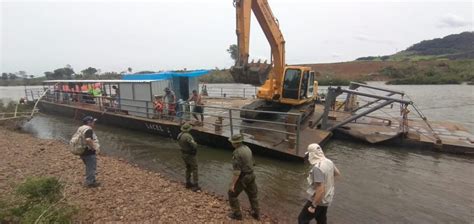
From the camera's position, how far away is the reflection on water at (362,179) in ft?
22.3

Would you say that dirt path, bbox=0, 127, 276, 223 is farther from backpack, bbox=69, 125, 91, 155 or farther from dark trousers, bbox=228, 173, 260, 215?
backpack, bbox=69, 125, 91, 155

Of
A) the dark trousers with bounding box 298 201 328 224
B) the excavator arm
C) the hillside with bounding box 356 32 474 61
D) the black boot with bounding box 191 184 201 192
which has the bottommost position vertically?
the black boot with bounding box 191 184 201 192

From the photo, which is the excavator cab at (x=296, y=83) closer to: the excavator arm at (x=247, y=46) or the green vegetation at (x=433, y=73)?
the excavator arm at (x=247, y=46)

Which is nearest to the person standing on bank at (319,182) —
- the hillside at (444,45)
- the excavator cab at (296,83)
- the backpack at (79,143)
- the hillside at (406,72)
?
the backpack at (79,143)

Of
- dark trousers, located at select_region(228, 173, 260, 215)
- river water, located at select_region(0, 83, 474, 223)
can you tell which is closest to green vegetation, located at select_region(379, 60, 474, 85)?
river water, located at select_region(0, 83, 474, 223)

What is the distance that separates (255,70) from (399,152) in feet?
21.1

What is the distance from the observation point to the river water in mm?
6801

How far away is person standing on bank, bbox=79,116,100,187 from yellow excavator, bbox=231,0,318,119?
7271 mm

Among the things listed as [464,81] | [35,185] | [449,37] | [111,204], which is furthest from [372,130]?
[449,37]

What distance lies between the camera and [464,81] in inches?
1898

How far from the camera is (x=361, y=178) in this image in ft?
29.1

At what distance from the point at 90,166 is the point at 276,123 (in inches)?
210

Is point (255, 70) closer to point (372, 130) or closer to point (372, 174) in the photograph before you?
point (372, 130)

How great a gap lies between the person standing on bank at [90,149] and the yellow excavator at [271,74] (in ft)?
23.9
